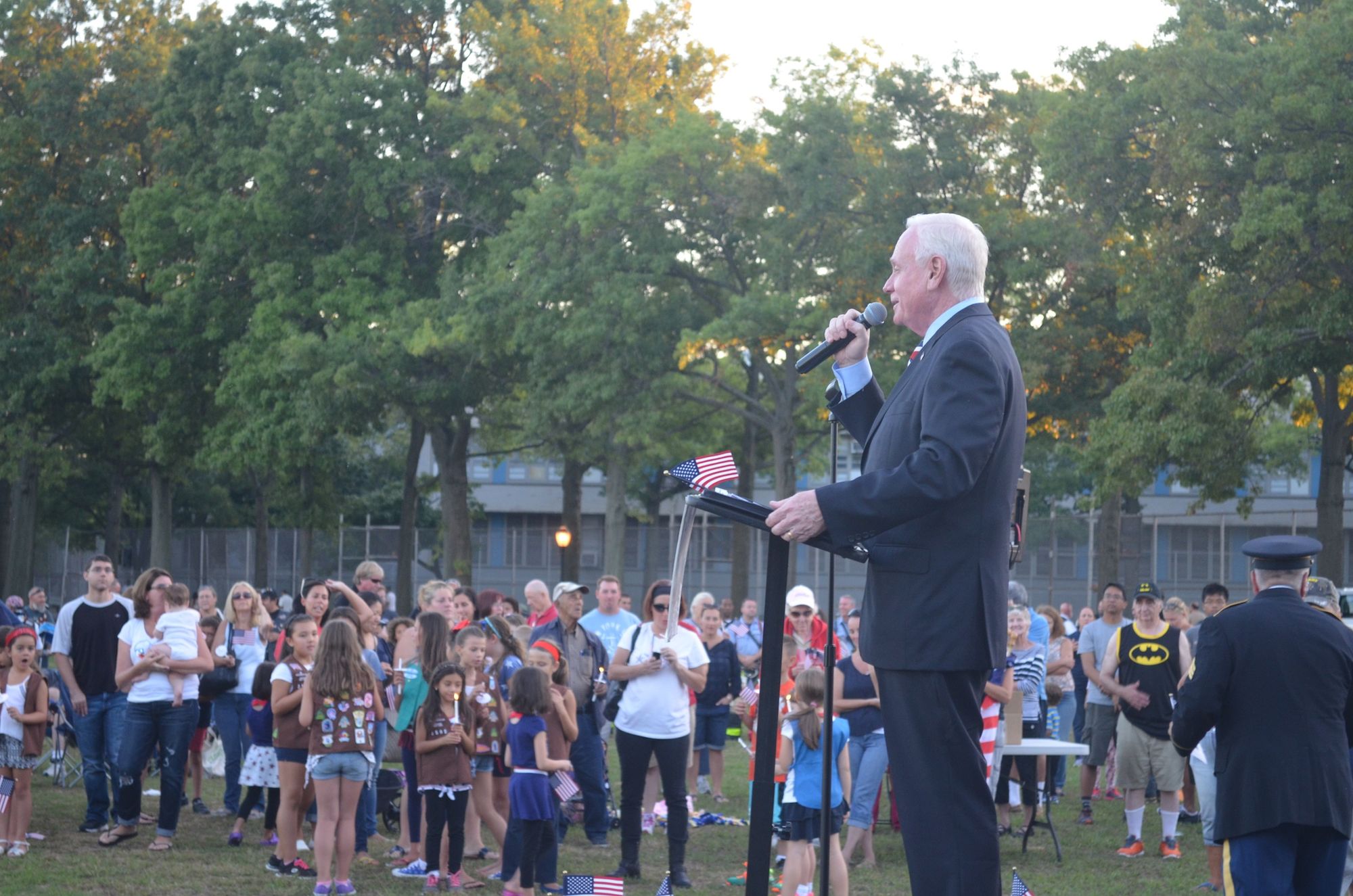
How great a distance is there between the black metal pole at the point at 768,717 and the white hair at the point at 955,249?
0.79 metres

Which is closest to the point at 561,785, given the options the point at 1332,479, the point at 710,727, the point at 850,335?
the point at 850,335

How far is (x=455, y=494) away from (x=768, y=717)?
2901cm

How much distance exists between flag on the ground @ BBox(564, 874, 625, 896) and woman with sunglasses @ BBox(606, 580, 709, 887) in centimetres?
375

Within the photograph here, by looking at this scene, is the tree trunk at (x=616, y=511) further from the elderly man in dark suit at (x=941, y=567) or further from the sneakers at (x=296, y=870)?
the elderly man in dark suit at (x=941, y=567)

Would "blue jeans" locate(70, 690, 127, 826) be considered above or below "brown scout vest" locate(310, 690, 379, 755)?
below

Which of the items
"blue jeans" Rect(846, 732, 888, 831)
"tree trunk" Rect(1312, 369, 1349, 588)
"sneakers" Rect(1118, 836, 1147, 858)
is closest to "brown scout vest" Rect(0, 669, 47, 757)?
"blue jeans" Rect(846, 732, 888, 831)

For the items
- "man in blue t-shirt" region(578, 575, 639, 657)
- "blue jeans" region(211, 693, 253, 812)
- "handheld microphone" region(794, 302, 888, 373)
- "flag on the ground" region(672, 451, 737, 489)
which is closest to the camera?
"flag on the ground" region(672, 451, 737, 489)

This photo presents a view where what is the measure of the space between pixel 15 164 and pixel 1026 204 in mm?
24197

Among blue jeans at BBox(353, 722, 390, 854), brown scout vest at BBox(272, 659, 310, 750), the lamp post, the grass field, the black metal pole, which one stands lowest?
the grass field

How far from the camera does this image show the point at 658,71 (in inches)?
1193

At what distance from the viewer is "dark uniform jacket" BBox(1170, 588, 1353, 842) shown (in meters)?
5.34

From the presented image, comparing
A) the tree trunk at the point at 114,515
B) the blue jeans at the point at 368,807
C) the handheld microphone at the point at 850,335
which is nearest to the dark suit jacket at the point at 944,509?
the handheld microphone at the point at 850,335

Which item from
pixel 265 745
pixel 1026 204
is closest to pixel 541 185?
pixel 1026 204

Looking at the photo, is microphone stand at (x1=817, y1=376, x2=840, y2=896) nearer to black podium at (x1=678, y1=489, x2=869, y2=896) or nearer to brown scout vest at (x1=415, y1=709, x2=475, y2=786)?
black podium at (x1=678, y1=489, x2=869, y2=896)
